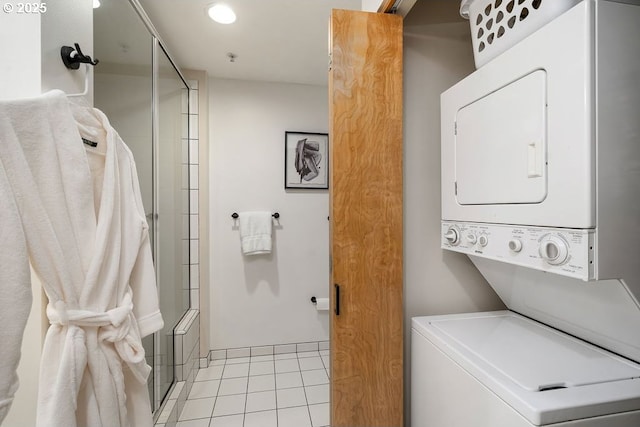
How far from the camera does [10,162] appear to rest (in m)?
0.67

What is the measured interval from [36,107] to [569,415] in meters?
1.60

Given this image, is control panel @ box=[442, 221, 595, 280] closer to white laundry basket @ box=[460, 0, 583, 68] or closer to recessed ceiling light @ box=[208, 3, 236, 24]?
white laundry basket @ box=[460, 0, 583, 68]

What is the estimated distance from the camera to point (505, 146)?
88 cm

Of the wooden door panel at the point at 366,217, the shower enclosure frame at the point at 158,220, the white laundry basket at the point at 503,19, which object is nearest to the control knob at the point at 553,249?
the wooden door panel at the point at 366,217

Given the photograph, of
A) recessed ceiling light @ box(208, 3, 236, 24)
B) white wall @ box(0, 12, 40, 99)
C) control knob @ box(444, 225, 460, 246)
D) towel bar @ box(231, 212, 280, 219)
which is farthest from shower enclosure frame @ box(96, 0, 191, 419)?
control knob @ box(444, 225, 460, 246)

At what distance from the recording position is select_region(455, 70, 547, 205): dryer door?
2.50 feet

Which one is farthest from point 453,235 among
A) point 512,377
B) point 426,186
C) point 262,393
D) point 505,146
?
point 262,393

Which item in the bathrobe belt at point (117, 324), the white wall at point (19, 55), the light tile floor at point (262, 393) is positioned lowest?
the light tile floor at point (262, 393)

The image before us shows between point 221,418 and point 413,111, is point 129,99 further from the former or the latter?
point 221,418

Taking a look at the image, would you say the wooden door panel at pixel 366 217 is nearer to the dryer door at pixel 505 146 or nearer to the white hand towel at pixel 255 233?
the dryer door at pixel 505 146

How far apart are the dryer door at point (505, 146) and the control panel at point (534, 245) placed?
98 mm

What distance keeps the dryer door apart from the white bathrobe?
1245mm

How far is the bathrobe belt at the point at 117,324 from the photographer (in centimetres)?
74

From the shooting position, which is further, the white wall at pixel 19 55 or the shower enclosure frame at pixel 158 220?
the shower enclosure frame at pixel 158 220
